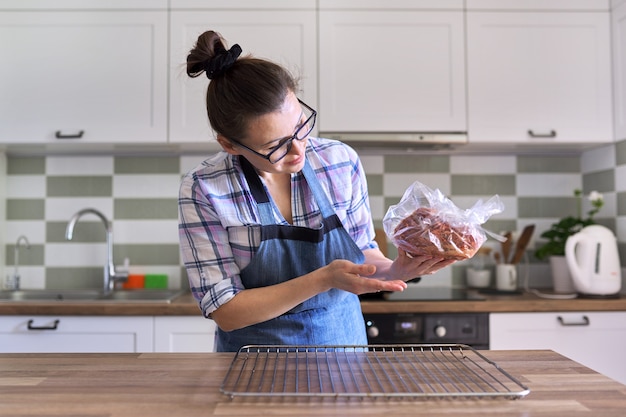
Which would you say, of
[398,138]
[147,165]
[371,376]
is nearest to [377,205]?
[398,138]

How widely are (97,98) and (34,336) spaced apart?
978 millimetres

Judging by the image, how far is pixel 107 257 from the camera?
8.98 ft

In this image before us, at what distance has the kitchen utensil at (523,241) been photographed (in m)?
2.70

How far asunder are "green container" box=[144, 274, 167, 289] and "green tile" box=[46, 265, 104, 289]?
0.22m

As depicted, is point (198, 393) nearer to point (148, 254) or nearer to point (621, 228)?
point (148, 254)

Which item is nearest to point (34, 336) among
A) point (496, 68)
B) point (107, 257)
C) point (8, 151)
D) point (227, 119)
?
point (107, 257)

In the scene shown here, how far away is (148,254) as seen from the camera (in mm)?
2840

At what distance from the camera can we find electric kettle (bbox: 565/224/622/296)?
242 centimetres

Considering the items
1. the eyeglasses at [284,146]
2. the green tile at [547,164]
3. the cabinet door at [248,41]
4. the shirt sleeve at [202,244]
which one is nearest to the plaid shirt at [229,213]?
the shirt sleeve at [202,244]

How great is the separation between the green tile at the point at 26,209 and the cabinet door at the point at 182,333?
3.23ft

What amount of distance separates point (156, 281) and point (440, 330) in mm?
1320

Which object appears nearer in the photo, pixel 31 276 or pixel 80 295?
pixel 80 295

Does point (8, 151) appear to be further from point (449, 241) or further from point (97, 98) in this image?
point (449, 241)

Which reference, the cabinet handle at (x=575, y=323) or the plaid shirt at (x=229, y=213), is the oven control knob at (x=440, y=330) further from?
the plaid shirt at (x=229, y=213)
